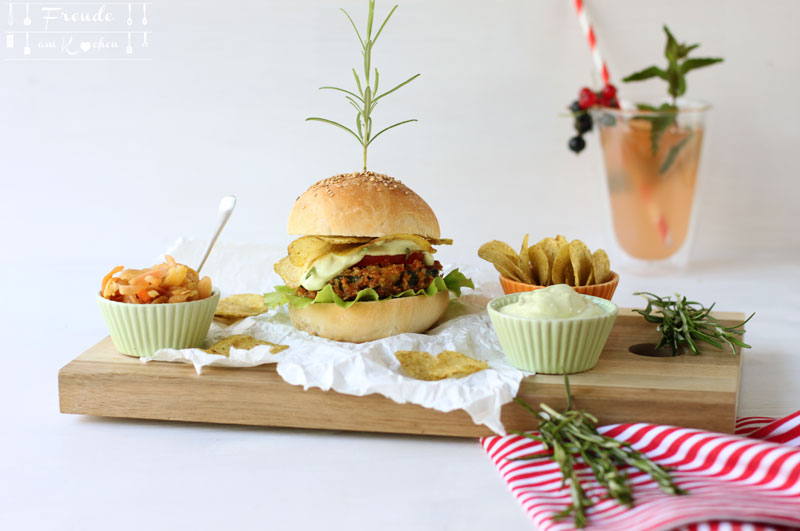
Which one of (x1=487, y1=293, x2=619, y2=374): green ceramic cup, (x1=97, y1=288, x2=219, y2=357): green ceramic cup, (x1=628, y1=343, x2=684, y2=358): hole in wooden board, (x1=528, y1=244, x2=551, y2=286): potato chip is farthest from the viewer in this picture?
(x1=528, y1=244, x2=551, y2=286): potato chip

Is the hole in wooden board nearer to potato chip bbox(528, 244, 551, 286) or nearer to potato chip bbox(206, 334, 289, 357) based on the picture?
potato chip bbox(528, 244, 551, 286)

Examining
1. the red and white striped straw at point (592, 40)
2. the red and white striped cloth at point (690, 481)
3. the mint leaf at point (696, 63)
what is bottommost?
the red and white striped cloth at point (690, 481)

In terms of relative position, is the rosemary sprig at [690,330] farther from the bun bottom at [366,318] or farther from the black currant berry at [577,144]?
Result: the black currant berry at [577,144]

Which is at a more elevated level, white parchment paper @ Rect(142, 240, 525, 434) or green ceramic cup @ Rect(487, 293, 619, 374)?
green ceramic cup @ Rect(487, 293, 619, 374)

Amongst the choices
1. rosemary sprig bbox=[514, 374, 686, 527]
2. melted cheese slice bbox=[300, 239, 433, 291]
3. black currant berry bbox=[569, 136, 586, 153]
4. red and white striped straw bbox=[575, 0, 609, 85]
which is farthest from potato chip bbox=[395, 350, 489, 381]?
red and white striped straw bbox=[575, 0, 609, 85]

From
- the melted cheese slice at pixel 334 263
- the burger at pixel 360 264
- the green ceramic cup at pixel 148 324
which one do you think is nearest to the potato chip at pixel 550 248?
the burger at pixel 360 264

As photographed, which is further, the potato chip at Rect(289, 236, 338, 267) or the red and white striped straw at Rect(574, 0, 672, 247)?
the red and white striped straw at Rect(574, 0, 672, 247)

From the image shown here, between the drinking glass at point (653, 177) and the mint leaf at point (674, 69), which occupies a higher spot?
the mint leaf at point (674, 69)
